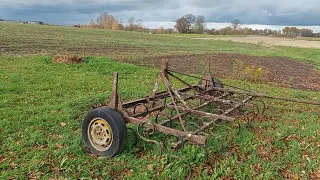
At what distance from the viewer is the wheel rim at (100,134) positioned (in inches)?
206

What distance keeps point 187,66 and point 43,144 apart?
13397mm

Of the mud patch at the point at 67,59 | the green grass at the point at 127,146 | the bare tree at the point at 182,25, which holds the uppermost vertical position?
the bare tree at the point at 182,25

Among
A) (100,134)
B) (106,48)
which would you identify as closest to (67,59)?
(100,134)

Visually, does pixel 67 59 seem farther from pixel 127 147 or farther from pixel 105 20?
pixel 105 20

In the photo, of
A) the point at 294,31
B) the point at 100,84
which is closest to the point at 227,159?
the point at 100,84

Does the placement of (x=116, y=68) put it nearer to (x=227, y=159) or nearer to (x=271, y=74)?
(x=271, y=74)

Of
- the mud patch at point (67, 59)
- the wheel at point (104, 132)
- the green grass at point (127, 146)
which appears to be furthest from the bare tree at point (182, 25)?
the wheel at point (104, 132)

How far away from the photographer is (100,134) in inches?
210

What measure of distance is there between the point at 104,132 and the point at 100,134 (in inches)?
4.9

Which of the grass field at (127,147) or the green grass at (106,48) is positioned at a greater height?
the green grass at (106,48)

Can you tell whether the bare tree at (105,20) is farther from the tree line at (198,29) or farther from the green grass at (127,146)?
the green grass at (127,146)

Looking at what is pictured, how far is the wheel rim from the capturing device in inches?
206

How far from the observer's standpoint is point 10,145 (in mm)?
5605

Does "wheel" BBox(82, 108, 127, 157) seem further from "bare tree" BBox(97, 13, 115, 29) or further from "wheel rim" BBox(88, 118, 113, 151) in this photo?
"bare tree" BBox(97, 13, 115, 29)
